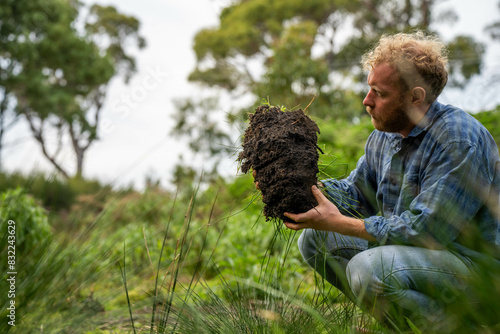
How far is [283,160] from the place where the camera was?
1727mm

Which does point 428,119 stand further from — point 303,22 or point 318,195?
point 303,22

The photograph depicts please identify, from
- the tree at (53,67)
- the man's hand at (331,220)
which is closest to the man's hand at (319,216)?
the man's hand at (331,220)

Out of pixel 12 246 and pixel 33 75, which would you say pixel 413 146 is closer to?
pixel 12 246

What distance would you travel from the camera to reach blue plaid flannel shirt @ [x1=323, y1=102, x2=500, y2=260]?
1561mm

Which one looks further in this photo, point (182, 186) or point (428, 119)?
point (182, 186)

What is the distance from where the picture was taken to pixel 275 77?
8234 millimetres

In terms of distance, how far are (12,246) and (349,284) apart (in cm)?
171

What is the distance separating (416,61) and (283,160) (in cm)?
70

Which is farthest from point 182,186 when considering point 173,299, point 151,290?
point 173,299

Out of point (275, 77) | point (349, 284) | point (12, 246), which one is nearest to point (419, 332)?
point (349, 284)

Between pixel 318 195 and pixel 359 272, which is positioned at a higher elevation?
pixel 318 195

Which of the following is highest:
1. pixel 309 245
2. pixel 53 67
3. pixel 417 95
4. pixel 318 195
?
pixel 53 67

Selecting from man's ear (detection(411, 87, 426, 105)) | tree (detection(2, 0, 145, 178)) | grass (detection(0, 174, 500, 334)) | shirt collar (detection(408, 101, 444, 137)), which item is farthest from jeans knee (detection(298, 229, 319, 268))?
tree (detection(2, 0, 145, 178))

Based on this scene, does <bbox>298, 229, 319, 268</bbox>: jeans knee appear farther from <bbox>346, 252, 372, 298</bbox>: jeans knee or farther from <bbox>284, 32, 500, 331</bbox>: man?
<bbox>346, 252, 372, 298</bbox>: jeans knee
